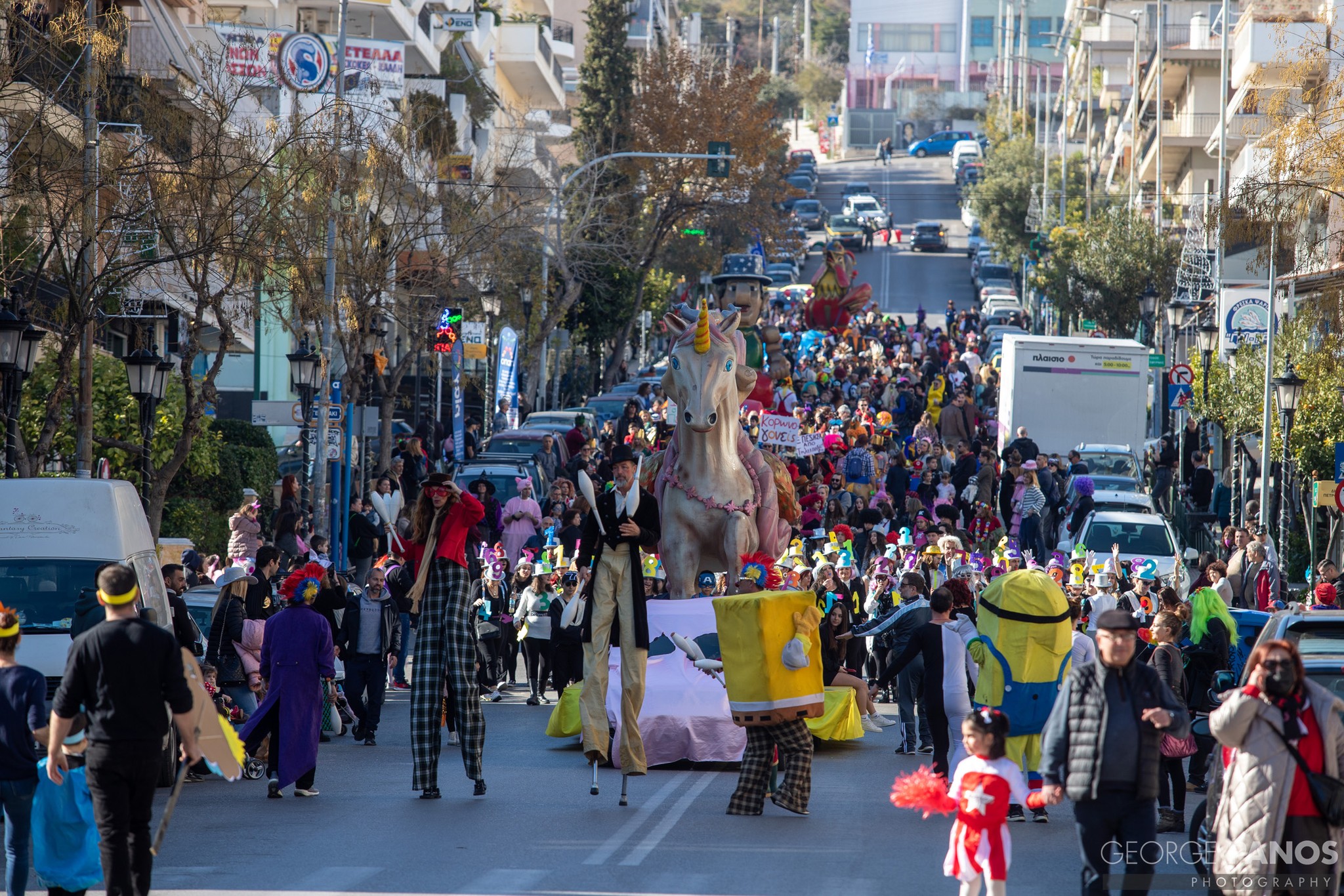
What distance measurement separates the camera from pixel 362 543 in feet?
86.4

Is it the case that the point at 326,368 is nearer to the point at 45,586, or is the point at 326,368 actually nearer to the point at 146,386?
the point at 146,386

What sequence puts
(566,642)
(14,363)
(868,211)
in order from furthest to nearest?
(868,211) < (14,363) < (566,642)

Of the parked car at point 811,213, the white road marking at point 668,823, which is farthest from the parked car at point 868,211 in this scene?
the white road marking at point 668,823

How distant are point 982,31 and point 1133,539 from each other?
13817cm

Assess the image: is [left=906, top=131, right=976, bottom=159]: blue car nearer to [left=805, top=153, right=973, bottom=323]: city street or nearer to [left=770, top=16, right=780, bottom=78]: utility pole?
[left=805, top=153, right=973, bottom=323]: city street

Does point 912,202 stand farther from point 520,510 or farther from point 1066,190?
point 520,510

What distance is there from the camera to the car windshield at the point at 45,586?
13922 mm

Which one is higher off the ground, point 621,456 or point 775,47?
point 775,47

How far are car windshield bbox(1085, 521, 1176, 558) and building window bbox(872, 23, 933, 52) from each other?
13921cm

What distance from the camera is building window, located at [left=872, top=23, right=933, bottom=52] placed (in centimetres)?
16275

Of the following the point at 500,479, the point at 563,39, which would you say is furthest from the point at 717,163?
the point at 563,39

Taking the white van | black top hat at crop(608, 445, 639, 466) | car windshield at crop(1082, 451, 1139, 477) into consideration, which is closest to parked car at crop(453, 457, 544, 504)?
car windshield at crop(1082, 451, 1139, 477)

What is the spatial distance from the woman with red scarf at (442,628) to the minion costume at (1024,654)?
125 inches

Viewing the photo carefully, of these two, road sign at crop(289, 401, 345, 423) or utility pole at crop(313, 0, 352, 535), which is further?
road sign at crop(289, 401, 345, 423)
